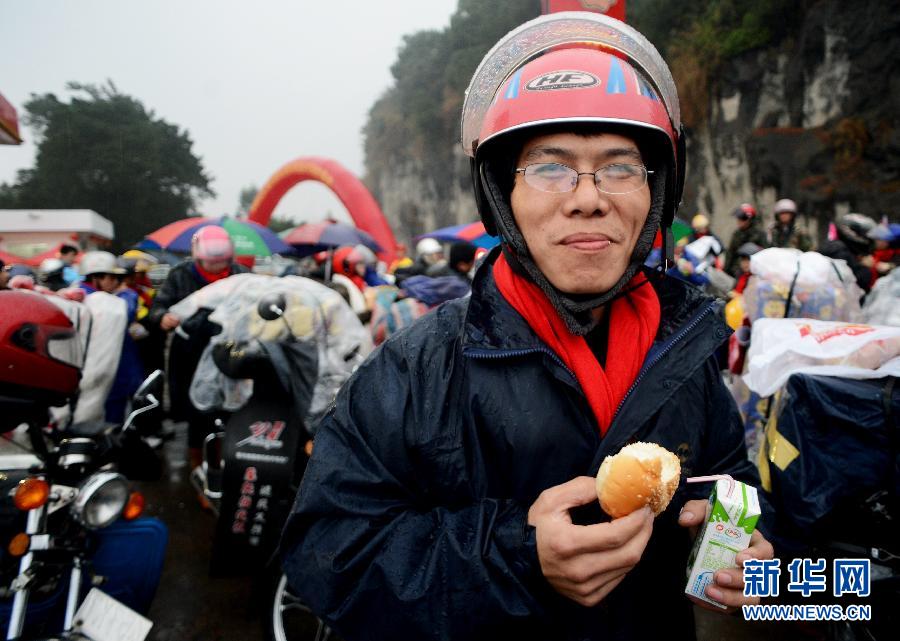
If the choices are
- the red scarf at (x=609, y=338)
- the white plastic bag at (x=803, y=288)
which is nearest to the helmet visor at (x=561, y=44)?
the red scarf at (x=609, y=338)

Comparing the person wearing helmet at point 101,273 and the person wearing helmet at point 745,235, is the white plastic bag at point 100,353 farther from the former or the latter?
the person wearing helmet at point 745,235

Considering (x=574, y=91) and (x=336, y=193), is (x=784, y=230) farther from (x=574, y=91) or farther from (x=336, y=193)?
(x=336, y=193)

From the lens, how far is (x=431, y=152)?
1352 inches

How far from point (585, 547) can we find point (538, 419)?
0.93ft

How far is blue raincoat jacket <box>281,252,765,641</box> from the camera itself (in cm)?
97

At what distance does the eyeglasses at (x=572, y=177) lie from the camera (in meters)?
1.18

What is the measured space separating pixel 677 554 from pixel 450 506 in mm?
594

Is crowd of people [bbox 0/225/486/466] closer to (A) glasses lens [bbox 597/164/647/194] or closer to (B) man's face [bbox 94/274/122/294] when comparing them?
(B) man's face [bbox 94/274/122/294]

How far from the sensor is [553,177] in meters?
1.19

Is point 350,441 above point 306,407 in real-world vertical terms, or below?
above

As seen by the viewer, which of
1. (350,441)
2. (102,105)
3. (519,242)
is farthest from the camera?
(102,105)

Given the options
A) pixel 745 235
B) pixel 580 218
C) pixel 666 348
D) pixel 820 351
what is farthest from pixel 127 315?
pixel 745 235

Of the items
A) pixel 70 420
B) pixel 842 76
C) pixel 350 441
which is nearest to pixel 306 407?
pixel 70 420

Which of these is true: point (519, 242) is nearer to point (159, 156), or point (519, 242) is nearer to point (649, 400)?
point (649, 400)
